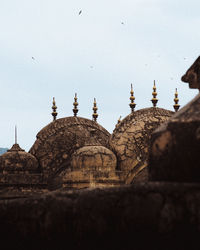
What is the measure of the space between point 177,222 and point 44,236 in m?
0.69

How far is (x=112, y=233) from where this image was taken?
2631 mm

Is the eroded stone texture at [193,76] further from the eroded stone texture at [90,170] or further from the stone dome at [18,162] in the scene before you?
the stone dome at [18,162]

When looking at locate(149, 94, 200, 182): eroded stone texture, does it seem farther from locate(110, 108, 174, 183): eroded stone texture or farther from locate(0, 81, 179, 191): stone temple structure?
locate(110, 108, 174, 183): eroded stone texture

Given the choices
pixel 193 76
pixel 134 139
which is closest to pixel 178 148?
pixel 193 76

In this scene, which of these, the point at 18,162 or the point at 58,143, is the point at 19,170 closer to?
the point at 18,162

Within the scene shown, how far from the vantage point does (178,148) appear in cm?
279

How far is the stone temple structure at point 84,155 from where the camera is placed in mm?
13391

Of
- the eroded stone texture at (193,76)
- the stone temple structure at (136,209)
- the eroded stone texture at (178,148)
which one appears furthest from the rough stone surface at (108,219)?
the eroded stone texture at (193,76)

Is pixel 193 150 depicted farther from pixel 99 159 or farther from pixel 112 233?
pixel 99 159

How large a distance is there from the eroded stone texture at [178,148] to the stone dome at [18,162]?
12632mm

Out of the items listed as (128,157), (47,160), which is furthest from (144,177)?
(47,160)

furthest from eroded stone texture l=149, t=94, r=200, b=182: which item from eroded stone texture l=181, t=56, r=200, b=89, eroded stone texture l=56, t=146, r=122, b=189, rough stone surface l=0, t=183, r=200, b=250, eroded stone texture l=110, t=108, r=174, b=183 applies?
eroded stone texture l=110, t=108, r=174, b=183

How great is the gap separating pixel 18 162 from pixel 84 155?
274 cm

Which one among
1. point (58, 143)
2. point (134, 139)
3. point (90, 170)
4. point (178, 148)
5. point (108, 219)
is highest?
point (58, 143)
